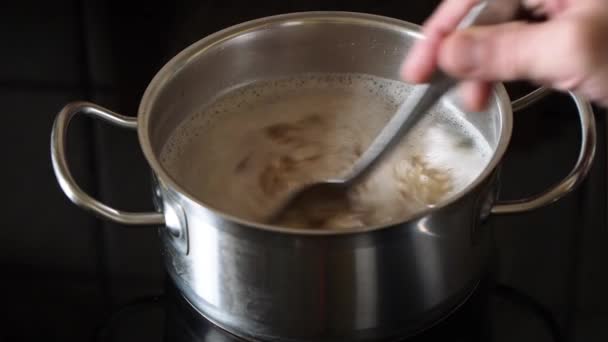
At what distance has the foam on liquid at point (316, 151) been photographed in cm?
80

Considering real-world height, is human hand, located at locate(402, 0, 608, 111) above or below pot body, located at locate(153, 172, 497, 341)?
above

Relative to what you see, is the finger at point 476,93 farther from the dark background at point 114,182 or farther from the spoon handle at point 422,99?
the dark background at point 114,182

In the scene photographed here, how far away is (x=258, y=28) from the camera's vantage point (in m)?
0.88

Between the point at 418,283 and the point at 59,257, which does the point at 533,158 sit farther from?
the point at 59,257

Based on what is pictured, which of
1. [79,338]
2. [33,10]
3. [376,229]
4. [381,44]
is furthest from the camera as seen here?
[33,10]

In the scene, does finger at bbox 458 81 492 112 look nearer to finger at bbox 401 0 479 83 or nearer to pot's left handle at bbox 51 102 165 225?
finger at bbox 401 0 479 83

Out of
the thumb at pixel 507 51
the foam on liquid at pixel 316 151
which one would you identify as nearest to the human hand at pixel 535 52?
the thumb at pixel 507 51

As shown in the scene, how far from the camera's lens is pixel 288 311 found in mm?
688

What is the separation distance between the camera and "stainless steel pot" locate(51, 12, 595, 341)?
649 mm

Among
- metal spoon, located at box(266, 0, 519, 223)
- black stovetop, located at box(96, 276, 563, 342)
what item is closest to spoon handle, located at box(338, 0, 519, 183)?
metal spoon, located at box(266, 0, 519, 223)

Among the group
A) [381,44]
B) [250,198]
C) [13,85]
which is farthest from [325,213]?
[13,85]

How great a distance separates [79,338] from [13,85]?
336mm

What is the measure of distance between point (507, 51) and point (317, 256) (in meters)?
0.19

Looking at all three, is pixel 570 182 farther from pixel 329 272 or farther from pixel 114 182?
pixel 114 182
